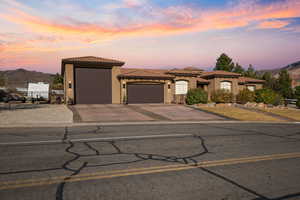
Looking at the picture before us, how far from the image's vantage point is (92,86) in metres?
25.1

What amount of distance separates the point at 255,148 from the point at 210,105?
1827cm

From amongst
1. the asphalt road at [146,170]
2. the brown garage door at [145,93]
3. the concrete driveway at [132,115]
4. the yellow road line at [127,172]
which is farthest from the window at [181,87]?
the yellow road line at [127,172]

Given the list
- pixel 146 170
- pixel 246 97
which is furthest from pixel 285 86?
pixel 146 170

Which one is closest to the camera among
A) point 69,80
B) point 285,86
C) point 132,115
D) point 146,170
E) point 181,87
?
point 146,170

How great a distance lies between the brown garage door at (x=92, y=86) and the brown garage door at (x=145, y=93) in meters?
2.55

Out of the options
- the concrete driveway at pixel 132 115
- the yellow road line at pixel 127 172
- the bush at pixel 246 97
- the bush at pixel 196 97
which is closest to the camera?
the yellow road line at pixel 127 172

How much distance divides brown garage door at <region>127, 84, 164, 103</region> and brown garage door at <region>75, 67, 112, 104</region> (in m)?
2.55

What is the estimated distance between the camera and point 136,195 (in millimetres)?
3609

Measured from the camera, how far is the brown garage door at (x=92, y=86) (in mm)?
24562

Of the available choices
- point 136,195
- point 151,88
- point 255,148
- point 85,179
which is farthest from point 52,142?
point 151,88

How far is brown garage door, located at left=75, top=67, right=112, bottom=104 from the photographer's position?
967 inches

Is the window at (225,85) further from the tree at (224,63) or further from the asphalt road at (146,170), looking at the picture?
the asphalt road at (146,170)

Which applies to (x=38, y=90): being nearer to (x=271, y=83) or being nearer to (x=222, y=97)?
(x=222, y=97)

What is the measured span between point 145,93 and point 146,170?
72.3 feet
